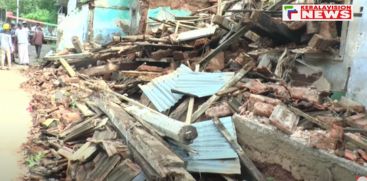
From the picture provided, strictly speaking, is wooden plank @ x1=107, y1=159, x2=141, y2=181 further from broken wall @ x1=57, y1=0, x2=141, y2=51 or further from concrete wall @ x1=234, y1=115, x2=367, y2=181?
broken wall @ x1=57, y1=0, x2=141, y2=51

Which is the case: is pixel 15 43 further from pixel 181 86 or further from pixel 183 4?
pixel 181 86

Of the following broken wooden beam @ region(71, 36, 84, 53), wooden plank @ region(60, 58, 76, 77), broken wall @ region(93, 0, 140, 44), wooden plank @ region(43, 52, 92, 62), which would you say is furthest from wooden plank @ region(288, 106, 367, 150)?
broken wall @ region(93, 0, 140, 44)

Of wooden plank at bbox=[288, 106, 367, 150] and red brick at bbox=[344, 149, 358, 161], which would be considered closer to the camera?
red brick at bbox=[344, 149, 358, 161]

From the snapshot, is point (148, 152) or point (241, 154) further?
point (241, 154)

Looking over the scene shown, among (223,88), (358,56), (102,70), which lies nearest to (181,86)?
(223,88)

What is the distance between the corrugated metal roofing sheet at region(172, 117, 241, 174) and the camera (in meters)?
5.66

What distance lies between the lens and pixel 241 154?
5836 millimetres

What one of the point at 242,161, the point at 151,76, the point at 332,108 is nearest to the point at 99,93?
the point at 151,76

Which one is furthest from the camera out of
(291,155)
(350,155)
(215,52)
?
(215,52)

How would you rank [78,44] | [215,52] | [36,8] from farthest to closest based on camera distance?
[36,8] < [78,44] < [215,52]

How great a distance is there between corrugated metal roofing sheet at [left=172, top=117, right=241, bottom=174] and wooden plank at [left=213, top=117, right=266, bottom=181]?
0.05 meters

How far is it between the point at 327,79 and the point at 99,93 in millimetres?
4670

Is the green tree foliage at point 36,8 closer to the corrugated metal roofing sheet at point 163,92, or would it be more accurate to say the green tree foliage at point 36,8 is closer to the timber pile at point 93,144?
the timber pile at point 93,144

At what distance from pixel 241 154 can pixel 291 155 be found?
68cm
